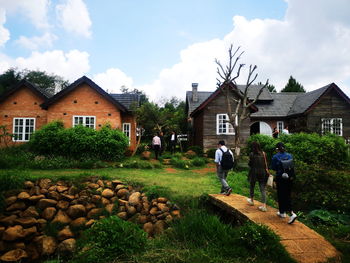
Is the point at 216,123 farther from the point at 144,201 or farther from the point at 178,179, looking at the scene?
the point at 144,201

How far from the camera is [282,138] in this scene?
431 inches

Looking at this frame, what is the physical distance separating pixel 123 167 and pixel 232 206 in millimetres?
7386

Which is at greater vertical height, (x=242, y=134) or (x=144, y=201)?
(x=242, y=134)

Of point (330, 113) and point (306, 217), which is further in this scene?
Result: point (330, 113)

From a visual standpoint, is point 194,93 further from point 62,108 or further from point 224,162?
point 224,162

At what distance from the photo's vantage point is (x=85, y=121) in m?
15.3

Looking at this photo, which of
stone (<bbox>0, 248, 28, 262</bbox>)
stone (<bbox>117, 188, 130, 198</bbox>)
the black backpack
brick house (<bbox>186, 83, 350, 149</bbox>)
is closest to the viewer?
stone (<bbox>0, 248, 28, 262</bbox>)

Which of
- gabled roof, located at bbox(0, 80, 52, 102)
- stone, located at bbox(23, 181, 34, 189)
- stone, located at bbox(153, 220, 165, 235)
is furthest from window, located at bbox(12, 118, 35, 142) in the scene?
stone, located at bbox(153, 220, 165, 235)

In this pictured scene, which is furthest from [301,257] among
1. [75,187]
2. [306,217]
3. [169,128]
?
[169,128]

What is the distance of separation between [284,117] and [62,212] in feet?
66.5

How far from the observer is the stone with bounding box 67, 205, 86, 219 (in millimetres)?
7008

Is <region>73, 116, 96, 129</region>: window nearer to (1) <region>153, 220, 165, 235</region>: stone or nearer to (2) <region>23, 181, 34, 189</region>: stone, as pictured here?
(2) <region>23, 181, 34, 189</region>: stone

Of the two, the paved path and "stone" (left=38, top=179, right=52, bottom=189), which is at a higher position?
"stone" (left=38, top=179, right=52, bottom=189)

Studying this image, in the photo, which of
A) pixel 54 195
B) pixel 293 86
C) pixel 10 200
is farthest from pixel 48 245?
pixel 293 86
